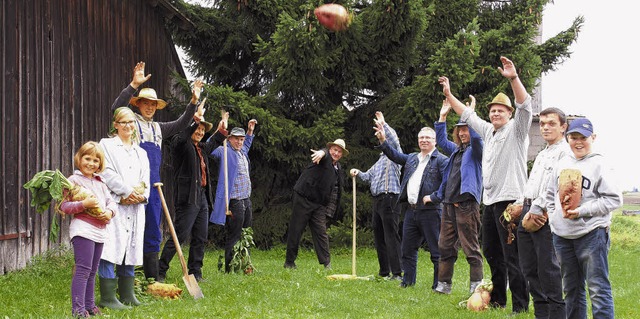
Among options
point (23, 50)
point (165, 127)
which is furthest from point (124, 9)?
point (165, 127)

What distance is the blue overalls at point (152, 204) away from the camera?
264 inches

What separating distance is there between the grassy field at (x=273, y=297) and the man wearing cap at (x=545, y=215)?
840 mm

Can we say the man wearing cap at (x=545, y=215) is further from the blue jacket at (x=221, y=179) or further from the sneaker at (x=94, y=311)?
the blue jacket at (x=221, y=179)

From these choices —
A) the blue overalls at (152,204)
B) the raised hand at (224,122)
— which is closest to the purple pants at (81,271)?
the blue overalls at (152,204)

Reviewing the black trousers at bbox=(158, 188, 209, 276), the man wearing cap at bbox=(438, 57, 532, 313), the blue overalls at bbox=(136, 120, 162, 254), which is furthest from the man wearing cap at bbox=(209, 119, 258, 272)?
the man wearing cap at bbox=(438, 57, 532, 313)

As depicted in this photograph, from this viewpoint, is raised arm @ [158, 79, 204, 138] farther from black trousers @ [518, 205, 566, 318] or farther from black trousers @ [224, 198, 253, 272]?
black trousers @ [518, 205, 566, 318]

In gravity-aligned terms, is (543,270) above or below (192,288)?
above

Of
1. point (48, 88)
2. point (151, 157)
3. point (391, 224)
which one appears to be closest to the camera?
point (151, 157)

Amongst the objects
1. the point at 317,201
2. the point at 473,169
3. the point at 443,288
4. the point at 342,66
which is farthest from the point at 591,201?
the point at 342,66

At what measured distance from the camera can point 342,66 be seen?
45.5 feet

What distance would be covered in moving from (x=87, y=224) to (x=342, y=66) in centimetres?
898

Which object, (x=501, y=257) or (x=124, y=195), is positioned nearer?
(x=124, y=195)

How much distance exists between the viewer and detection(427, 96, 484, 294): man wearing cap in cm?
689

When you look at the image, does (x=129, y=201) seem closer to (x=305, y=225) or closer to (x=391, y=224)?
(x=391, y=224)
